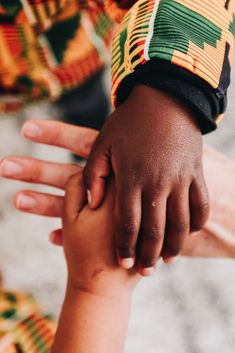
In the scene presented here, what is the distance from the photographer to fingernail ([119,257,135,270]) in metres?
0.59

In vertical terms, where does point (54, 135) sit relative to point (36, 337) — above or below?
above

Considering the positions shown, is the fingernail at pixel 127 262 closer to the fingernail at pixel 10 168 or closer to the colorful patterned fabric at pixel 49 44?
the fingernail at pixel 10 168

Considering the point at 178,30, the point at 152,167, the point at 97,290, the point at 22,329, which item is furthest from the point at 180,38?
the point at 22,329

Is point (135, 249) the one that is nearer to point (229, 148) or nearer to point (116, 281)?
point (116, 281)

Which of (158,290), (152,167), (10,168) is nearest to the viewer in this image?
(152,167)

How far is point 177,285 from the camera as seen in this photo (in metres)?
0.93

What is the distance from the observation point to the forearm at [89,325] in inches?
24.7

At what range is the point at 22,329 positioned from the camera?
2.23 ft

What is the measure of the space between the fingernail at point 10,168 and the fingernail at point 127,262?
25 cm

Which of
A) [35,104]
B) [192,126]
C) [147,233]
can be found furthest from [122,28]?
[35,104]

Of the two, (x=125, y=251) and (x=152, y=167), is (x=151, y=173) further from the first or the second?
(x=125, y=251)

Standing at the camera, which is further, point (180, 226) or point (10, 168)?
point (10, 168)

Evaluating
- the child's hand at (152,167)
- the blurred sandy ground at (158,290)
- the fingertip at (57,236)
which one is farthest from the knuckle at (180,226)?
the blurred sandy ground at (158,290)

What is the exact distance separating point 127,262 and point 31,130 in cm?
28
